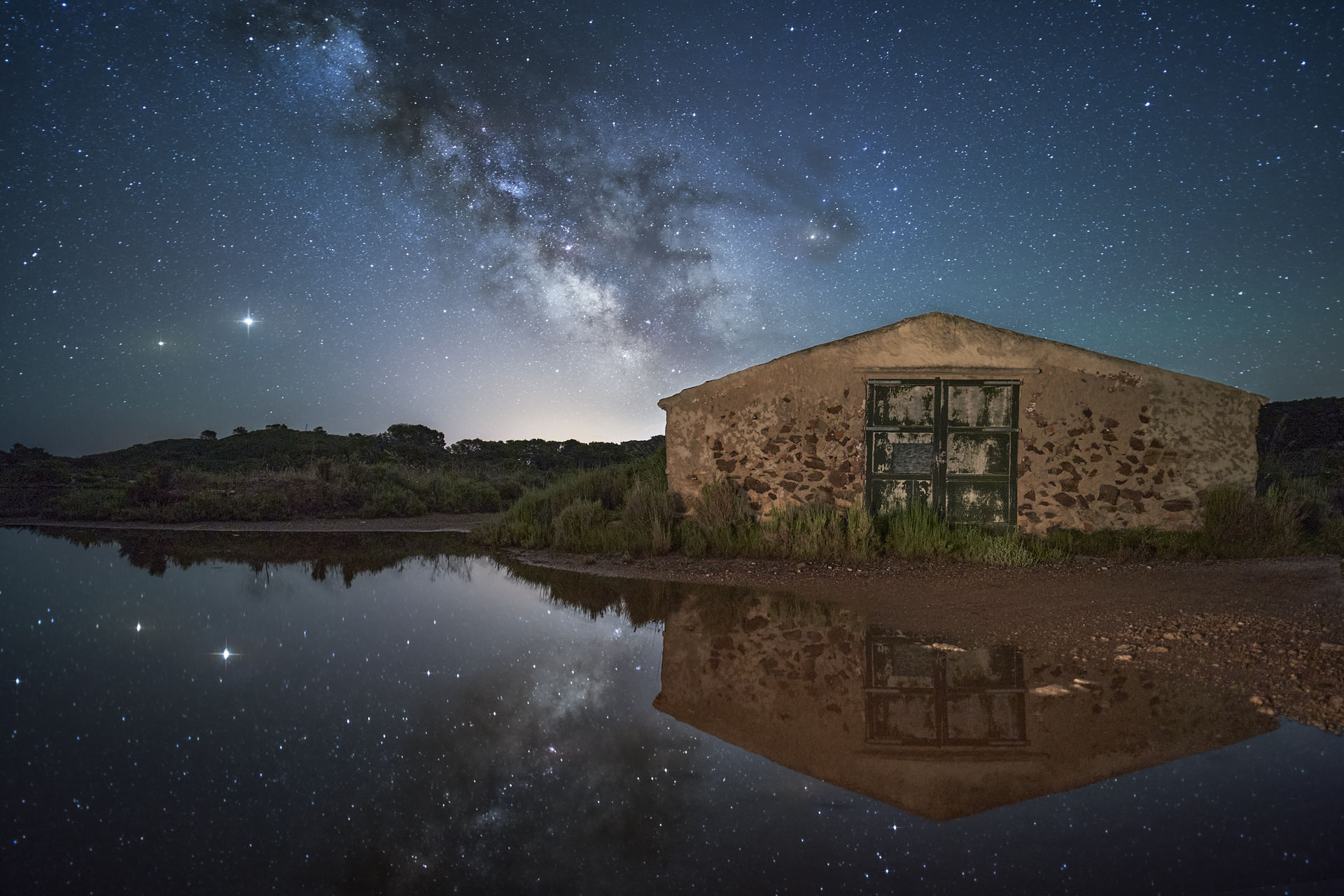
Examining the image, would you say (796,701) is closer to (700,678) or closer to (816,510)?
(700,678)

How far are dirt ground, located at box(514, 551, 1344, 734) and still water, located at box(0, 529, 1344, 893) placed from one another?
17.4 inches

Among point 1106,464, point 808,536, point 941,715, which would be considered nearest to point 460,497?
point 808,536

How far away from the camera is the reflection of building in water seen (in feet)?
10.3

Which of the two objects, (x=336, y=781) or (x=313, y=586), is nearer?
(x=336, y=781)

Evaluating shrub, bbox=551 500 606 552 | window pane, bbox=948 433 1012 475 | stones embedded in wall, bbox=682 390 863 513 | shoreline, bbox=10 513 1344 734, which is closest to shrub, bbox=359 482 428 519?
shrub, bbox=551 500 606 552

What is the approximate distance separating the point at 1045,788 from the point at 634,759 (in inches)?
71.1

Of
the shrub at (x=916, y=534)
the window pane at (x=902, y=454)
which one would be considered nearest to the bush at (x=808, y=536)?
the shrub at (x=916, y=534)

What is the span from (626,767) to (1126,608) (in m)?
4.99

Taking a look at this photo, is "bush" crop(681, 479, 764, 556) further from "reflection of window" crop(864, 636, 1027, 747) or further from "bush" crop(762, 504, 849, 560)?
"reflection of window" crop(864, 636, 1027, 747)

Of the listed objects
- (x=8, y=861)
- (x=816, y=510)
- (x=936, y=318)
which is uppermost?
(x=936, y=318)

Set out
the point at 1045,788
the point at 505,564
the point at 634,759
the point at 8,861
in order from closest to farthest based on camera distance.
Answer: the point at 8,861 < the point at 1045,788 < the point at 634,759 < the point at 505,564

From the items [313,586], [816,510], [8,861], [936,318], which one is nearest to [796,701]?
[8,861]

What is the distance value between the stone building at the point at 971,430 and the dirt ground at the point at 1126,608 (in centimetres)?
162

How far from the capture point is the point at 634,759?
330 cm
